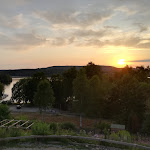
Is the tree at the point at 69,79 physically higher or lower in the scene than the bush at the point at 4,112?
higher

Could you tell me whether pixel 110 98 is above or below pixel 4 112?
above

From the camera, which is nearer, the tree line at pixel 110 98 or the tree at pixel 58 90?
the tree line at pixel 110 98

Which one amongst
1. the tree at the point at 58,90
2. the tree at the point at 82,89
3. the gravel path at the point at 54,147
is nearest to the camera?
the gravel path at the point at 54,147

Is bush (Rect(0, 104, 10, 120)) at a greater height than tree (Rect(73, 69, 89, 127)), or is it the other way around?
tree (Rect(73, 69, 89, 127))

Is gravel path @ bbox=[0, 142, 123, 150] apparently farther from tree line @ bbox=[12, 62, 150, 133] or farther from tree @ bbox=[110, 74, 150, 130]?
tree @ bbox=[110, 74, 150, 130]

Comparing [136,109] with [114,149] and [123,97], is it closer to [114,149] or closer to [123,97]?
[123,97]

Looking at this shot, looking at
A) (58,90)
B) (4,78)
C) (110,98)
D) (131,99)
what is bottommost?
(110,98)

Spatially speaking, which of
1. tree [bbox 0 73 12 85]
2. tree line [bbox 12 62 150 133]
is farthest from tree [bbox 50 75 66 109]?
tree [bbox 0 73 12 85]

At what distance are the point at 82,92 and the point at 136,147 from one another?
51.7 feet

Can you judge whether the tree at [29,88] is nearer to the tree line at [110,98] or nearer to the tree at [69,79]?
the tree at [69,79]

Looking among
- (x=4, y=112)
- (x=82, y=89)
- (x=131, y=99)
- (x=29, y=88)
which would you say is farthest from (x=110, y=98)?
(x=29, y=88)

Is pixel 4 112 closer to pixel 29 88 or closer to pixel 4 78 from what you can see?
pixel 29 88

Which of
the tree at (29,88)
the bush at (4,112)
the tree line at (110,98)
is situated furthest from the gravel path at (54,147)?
the tree at (29,88)

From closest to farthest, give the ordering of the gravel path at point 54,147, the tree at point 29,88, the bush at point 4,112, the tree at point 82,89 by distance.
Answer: the gravel path at point 54,147
the bush at point 4,112
the tree at point 82,89
the tree at point 29,88
